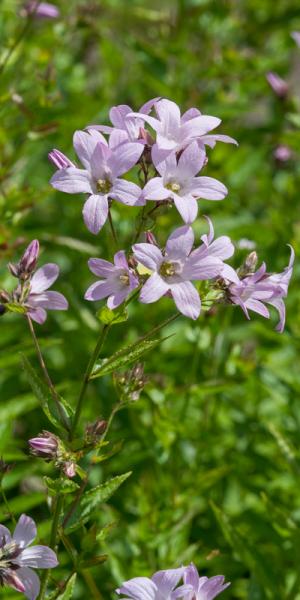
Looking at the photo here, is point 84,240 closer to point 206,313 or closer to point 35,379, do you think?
point 206,313

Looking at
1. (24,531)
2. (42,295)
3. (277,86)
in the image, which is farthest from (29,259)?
(277,86)

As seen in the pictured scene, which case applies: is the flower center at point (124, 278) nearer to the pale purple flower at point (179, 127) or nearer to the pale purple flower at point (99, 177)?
the pale purple flower at point (99, 177)

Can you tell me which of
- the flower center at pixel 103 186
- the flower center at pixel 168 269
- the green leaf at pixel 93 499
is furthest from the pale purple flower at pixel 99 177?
the green leaf at pixel 93 499

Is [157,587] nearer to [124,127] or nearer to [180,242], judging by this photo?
[180,242]

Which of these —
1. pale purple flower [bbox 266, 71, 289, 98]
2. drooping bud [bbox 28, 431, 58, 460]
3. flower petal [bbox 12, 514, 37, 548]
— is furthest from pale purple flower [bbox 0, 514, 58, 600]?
pale purple flower [bbox 266, 71, 289, 98]

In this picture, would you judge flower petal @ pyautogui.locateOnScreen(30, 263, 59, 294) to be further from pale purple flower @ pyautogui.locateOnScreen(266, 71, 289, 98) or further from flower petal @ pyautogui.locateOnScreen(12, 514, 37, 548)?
pale purple flower @ pyautogui.locateOnScreen(266, 71, 289, 98)

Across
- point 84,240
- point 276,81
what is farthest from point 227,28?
point 84,240

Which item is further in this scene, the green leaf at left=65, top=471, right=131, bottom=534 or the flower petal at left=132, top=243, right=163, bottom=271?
the green leaf at left=65, top=471, right=131, bottom=534
